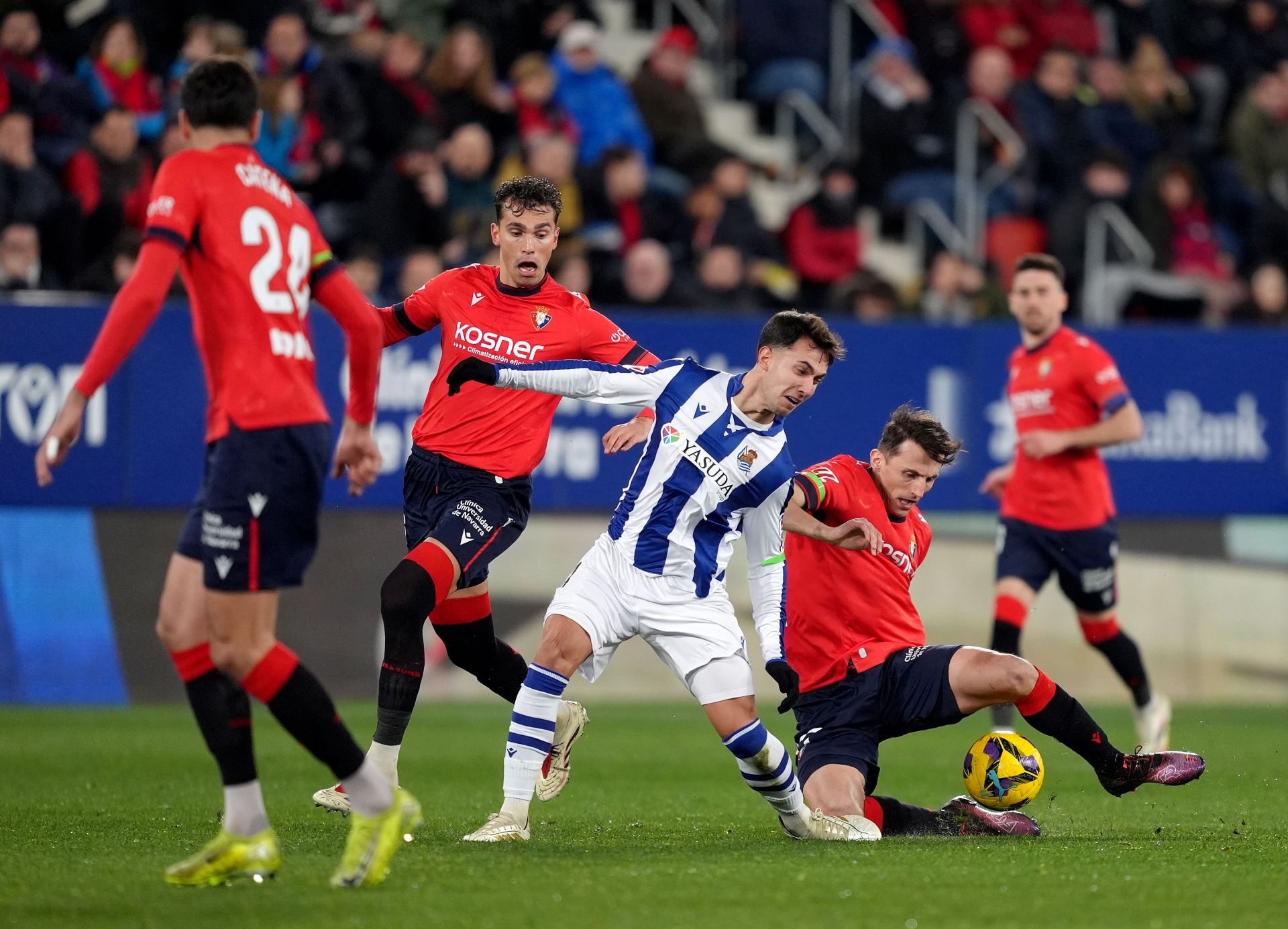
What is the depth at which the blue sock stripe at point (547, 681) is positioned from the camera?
6.31 meters

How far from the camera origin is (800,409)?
12.8 m

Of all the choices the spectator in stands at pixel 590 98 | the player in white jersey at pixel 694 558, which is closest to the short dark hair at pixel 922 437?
the player in white jersey at pixel 694 558

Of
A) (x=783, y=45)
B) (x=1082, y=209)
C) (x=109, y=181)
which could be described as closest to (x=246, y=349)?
(x=109, y=181)

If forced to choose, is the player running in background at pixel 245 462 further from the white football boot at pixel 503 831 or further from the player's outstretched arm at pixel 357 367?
the white football boot at pixel 503 831

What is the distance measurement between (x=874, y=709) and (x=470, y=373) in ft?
6.73

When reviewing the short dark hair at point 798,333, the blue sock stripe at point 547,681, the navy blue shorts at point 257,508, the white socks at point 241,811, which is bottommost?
the white socks at point 241,811

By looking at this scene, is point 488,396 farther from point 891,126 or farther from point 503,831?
point 891,126

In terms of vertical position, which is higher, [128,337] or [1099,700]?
[128,337]

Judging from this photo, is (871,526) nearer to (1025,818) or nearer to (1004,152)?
(1025,818)

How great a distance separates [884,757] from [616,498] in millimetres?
3329

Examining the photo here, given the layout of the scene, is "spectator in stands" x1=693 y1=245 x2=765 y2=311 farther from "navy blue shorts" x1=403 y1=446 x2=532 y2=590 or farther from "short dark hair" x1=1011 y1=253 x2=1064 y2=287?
"navy blue shorts" x1=403 y1=446 x2=532 y2=590

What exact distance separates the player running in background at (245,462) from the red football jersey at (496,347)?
1.98 m

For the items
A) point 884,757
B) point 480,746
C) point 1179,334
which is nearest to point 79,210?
point 480,746

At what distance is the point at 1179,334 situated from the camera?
44.4 feet
